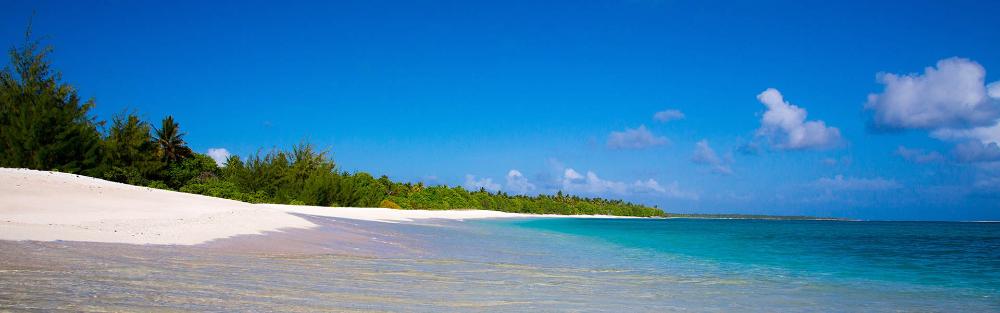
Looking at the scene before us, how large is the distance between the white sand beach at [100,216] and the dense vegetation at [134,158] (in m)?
11.8

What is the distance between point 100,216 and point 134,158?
30901 millimetres

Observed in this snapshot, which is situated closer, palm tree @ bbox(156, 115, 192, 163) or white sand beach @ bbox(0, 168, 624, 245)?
white sand beach @ bbox(0, 168, 624, 245)

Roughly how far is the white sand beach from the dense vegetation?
1179 cm

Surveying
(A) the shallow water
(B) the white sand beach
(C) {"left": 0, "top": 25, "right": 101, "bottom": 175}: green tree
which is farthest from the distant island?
(A) the shallow water

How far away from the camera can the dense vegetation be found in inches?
1195

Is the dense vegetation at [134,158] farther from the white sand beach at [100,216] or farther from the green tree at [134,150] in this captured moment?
the white sand beach at [100,216]

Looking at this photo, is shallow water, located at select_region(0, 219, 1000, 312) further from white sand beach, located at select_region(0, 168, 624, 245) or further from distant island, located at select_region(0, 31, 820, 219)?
distant island, located at select_region(0, 31, 820, 219)

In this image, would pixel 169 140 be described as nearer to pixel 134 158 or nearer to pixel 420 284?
pixel 134 158

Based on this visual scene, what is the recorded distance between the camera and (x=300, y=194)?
47.8m

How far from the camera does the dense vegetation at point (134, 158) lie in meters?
30.4

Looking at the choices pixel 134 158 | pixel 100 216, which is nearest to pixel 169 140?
pixel 134 158

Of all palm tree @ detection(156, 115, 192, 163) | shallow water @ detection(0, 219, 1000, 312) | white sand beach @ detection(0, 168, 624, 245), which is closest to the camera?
shallow water @ detection(0, 219, 1000, 312)

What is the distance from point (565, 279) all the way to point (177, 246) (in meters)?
6.79

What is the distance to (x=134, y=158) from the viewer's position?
1576 inches
